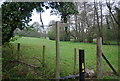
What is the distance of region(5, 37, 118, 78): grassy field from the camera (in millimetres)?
1671

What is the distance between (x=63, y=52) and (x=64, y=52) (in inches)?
0.7

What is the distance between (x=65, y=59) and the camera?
171 cm

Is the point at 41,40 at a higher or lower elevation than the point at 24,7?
lower

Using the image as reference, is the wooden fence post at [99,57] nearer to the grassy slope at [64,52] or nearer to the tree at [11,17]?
the grassy slope at [64,52]

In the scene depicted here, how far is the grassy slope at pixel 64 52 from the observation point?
1673 mm

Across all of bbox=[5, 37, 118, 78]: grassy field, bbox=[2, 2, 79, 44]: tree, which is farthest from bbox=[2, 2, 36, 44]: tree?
bbox=[5, 37, 118, 78]: grassy field

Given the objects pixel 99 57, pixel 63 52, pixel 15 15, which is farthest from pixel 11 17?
pixel 99 57

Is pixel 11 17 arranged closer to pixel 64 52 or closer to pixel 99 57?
pixel 64 52

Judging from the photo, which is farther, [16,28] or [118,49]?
[118,49]

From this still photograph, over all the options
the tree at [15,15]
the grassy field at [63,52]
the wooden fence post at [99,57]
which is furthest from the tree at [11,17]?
the wooden fence post at [99,57]

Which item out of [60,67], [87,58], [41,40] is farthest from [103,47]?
[41,40]

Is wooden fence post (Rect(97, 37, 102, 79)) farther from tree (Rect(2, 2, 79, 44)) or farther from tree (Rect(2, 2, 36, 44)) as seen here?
tree (Rect(2, 2, 36, 44))

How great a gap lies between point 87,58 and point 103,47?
12.3 inches

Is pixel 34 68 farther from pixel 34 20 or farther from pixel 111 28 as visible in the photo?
pixel 111 28
